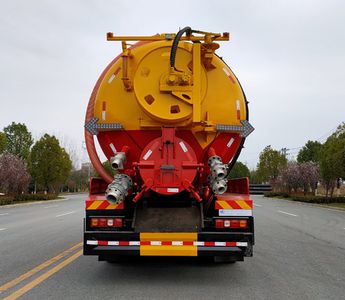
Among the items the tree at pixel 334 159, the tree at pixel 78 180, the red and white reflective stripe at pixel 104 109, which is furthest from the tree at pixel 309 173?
the tree at pixel 78 180

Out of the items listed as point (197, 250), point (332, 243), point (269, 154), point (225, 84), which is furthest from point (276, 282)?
point (269, 154)

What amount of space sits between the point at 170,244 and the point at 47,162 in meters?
44.2

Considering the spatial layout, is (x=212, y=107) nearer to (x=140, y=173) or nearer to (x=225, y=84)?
(x=225, y=84)

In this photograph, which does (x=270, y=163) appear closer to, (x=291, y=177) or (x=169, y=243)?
(x=291, y=177)

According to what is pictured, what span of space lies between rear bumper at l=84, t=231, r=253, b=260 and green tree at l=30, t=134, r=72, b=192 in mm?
43616

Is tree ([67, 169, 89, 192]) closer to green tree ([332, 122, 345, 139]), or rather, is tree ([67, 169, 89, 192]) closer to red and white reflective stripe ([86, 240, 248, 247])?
green tree ([332, 122, 345, 139])

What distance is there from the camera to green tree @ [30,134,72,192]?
4847 centimetres

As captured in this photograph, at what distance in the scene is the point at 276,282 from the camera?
21.7 feet

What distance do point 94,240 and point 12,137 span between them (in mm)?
59113

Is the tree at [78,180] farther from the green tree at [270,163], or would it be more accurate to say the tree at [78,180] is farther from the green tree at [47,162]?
the green tree at [270,163]

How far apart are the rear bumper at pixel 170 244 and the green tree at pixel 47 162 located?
143ft

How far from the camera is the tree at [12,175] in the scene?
36.7 meters

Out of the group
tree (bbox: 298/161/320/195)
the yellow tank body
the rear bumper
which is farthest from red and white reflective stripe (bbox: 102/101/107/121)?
tree (bbox: 298/161/320/195)

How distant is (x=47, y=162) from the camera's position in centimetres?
4838
